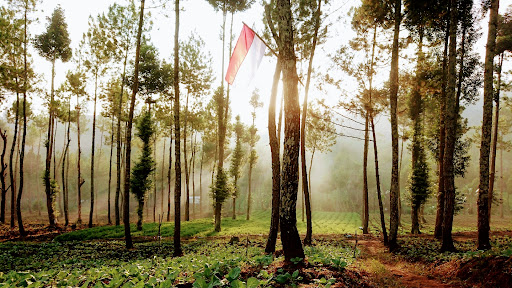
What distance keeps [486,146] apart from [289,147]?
24.0 ft

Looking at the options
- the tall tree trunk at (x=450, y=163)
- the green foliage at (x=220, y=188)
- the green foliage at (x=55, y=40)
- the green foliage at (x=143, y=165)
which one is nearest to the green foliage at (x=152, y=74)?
the green foliage at (x=143, y=165)

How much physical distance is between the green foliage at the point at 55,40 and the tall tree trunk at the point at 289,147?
2337 centimetres

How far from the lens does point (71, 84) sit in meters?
22.4

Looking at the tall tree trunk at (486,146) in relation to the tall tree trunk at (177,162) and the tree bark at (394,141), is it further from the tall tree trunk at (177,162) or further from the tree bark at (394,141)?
the tall tree trunk at (177,162)

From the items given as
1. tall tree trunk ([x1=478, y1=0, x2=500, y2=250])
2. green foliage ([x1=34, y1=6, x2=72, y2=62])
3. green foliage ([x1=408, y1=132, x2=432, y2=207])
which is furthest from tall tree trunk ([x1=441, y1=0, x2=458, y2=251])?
green foliage ([x1=34, y1=6, x2=72, y2=62])

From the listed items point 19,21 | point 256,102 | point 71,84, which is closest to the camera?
point 19,21

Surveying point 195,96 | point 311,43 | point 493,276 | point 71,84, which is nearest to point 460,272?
point 493,276

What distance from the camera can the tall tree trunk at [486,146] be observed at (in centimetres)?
812

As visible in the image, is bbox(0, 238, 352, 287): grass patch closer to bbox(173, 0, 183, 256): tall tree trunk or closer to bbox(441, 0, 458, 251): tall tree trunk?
bbox(173, 0, 183, 256): tall tree trunk

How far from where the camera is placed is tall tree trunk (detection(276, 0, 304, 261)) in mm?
5820

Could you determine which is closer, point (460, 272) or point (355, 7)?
point (460, 272)

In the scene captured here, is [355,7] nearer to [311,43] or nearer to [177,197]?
[311,43]

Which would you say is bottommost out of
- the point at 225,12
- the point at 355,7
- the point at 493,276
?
the point at 493,276

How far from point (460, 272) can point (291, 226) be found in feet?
14.7
